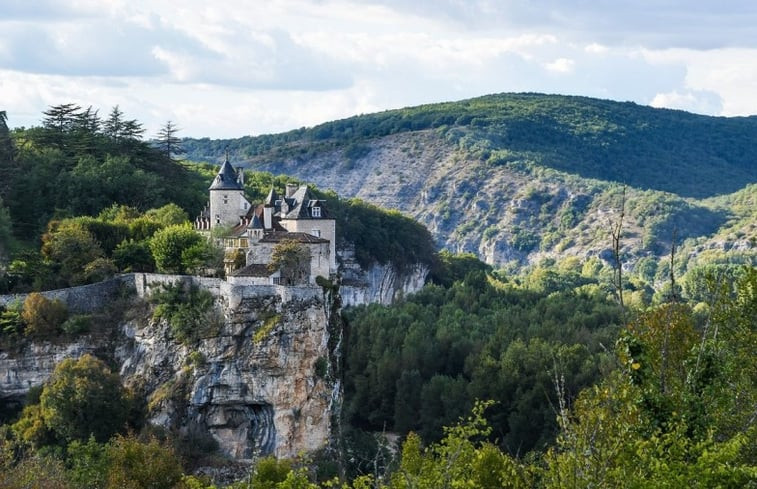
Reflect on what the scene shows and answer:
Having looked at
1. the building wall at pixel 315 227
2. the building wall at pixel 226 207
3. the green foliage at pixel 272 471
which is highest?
the building wall at pixel 226 207

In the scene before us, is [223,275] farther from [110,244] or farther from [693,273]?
[693,273]

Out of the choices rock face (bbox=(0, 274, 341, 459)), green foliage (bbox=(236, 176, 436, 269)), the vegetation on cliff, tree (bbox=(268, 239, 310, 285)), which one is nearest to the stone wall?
rock face (bbox=(0, 274, 341, 459))

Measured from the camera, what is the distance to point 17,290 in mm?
59844

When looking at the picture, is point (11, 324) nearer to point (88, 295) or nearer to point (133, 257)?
point (88, 295)

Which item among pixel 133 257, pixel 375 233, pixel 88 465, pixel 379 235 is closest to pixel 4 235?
pixel 133 257

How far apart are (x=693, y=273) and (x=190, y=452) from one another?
78.6 meters

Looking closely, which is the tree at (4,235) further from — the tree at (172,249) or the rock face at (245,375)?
the tree at (172,249)

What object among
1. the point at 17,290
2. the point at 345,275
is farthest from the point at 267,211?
the point at 345,275

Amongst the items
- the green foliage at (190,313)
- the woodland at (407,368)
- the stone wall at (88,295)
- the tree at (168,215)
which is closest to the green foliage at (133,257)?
the woodland at (407,368)

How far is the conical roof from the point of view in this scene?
6319 centimetres

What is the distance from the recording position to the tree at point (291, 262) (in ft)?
187

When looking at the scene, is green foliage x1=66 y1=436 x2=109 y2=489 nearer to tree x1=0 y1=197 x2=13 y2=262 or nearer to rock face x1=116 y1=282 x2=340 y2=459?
rock face x1=116 y1=282 x2=340 y2=459

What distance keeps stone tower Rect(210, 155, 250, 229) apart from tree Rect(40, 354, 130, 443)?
12302 mm

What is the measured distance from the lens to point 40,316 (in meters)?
57.2
